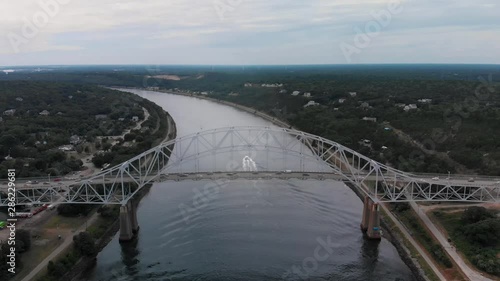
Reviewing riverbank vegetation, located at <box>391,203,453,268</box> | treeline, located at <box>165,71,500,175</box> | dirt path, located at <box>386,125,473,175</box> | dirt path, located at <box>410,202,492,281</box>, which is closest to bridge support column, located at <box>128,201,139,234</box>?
riverbank vegetation, located at <box>391,203,453,268</box>

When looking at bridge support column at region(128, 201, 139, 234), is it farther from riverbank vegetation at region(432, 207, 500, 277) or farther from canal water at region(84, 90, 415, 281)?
riverbank vegetation at region(432, 207, 500, 277)

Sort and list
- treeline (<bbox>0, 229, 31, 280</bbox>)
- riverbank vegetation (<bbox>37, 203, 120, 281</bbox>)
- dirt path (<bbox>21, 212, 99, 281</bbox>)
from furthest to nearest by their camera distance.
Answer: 1. riverbank vegetation (<bbox>37, 203, 120, 281</bbox>)
2. dirt path (<bbox>21, 212, 99, 281</bbox>)
3. treeline (<bbox>0, 229, 31, 280</bbox>)

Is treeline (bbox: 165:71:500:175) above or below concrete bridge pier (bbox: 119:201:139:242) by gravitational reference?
above

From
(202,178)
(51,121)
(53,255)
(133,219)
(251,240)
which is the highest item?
(51,121)

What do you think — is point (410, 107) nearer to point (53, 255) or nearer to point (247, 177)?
point (247, 177)

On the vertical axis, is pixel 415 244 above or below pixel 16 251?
below

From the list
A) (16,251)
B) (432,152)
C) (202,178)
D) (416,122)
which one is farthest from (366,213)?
(416,122)

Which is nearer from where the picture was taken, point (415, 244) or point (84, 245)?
point (84, 245)

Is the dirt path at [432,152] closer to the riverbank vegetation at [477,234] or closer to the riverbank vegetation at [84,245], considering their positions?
the riverbank vegetation at [477,234]

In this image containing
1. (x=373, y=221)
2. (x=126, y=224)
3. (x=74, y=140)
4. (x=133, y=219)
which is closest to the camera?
(x=126, y=224)

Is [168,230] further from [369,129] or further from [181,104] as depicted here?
[181,104]
